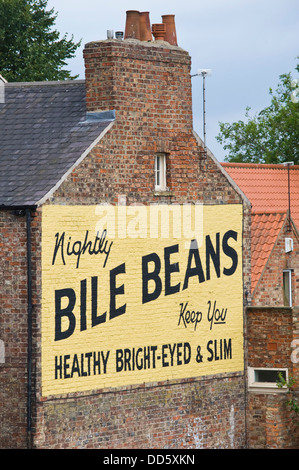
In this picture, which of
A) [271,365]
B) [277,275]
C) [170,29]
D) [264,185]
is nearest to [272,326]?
[271,365]

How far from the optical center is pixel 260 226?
3128 centimetres

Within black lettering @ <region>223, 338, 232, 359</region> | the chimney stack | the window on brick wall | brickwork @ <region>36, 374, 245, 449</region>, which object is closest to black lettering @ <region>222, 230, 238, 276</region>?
black lettering @ <region>223, 338, 232, 359</region>

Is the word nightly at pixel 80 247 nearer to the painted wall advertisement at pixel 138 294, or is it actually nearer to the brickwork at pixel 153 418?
the painted wall advertisement at pixel 138 294

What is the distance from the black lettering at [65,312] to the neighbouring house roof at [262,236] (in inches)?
236

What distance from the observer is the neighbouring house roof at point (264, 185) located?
3731 centimetres

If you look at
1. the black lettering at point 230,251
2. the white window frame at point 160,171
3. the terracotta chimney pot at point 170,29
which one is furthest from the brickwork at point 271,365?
the terracotta chimney pot at point 170,29

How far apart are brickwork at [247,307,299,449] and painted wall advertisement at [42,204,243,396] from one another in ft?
1.32

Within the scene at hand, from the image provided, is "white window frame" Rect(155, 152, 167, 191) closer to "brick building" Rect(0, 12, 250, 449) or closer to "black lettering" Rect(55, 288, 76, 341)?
"brick building" Rect(0, 12, 250, 449)

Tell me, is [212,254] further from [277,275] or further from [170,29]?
[170,29]

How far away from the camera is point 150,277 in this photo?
27531mm

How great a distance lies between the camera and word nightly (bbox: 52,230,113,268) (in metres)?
25.6

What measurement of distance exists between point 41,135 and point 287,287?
7.89 metres
